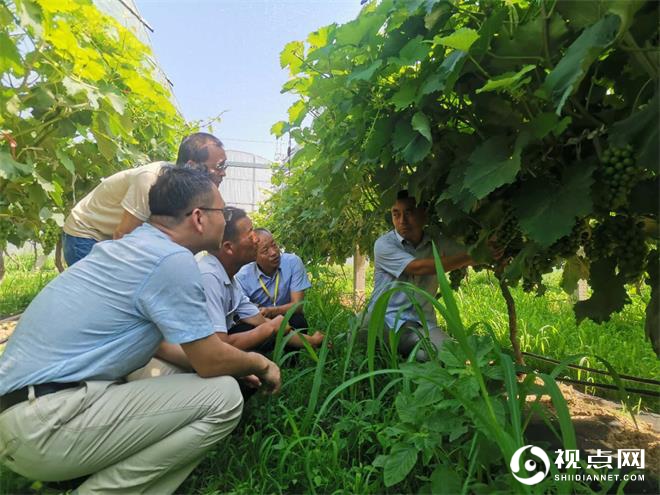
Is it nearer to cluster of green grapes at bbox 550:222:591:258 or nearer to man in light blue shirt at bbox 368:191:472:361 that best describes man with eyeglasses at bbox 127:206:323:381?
man in light blue shirt at bbox 368:191:472:361

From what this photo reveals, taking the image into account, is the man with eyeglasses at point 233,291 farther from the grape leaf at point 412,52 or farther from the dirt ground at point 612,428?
the dirt ground at point 612,428

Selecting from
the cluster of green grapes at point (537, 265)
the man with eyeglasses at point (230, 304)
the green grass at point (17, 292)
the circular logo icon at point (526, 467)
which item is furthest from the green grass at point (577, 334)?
the green grass at point (17, 292)

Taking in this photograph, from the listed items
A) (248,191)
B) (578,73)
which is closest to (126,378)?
(578,73)

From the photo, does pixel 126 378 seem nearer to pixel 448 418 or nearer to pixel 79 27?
pixel 448 418

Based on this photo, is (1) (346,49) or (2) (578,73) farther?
(1) (346,49)

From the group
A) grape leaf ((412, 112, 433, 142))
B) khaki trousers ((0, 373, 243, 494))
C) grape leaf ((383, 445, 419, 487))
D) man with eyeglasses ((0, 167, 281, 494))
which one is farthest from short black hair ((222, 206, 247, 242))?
grape leaf ((383, 445, 419, 487))

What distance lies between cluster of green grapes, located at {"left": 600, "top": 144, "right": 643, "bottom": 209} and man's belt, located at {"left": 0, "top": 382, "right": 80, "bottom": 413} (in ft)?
5.56

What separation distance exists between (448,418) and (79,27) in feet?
8.72

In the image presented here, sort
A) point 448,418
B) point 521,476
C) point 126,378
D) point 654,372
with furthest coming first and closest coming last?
point 654,372
point 126,378
point 448,418
point 521,476

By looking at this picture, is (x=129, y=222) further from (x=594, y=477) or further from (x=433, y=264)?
(x=594, y=477)

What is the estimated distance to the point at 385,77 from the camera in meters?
1.67

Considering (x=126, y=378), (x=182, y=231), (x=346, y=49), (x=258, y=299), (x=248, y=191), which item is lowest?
(x=248, y=191)

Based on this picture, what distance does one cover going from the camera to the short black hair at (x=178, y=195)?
1.70 m

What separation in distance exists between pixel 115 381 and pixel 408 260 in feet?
5.21
